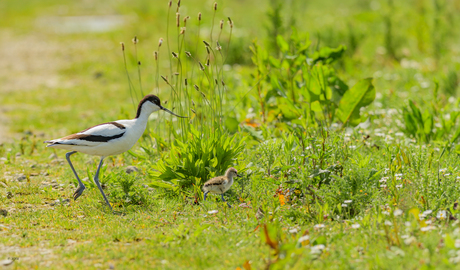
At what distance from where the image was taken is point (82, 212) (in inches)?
187

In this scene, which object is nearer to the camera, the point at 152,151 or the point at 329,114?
the point at 152,151

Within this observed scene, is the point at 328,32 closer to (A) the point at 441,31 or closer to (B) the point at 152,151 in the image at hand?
(A) the point at 441,31

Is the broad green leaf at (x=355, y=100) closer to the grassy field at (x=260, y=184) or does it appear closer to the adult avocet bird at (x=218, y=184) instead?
the grassy field at (x=260, y=184)

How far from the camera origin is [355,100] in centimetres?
622

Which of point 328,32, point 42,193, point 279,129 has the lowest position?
point 42,193

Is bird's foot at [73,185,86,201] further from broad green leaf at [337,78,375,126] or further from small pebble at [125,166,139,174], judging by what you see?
broad green leaf at [337,78,375,126]

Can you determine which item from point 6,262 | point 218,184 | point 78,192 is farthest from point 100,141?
point 6,262

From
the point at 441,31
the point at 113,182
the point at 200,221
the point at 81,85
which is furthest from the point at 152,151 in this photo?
the point at 441,31

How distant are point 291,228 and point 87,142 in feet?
7.47

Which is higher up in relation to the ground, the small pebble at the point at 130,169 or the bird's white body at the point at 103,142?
the bird's white body at the point at 103,142

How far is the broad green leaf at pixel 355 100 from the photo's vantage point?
20.1 feet

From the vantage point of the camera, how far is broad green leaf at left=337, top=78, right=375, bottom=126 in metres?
6.13

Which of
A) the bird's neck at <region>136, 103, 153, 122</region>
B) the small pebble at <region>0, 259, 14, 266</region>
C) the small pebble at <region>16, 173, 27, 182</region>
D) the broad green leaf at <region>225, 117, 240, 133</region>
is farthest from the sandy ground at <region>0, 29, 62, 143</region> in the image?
the small pebble at <region>0, 259, 14, 266</region>

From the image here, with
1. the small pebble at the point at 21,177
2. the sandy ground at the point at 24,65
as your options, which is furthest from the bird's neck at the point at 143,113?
the sandy ground at the point at 24,65
